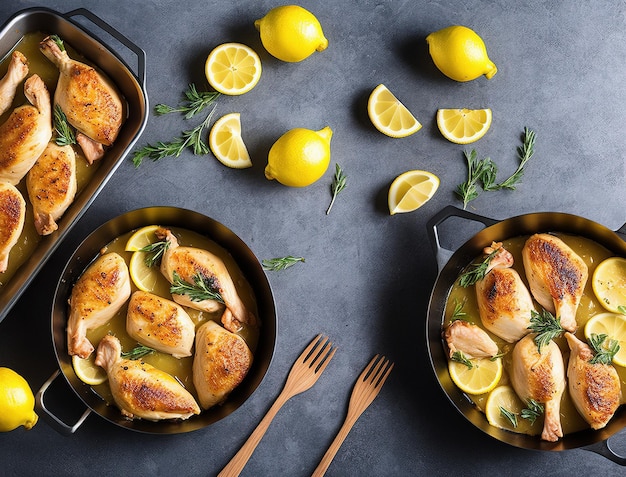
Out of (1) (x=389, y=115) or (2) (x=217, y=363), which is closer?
(2) (x=217, y=363)

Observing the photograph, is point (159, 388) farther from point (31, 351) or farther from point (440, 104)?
point (440, 104)

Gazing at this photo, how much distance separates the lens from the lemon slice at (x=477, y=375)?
3156 mm

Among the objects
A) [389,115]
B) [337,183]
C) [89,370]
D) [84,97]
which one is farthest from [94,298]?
[389,115]

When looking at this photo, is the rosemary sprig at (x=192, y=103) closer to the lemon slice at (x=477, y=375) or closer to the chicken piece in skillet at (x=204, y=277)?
the chicken piece in skillet at (x=204, y=277)

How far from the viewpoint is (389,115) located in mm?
3332

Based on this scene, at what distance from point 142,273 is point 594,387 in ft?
6.94

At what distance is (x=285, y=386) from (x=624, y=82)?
228 cm

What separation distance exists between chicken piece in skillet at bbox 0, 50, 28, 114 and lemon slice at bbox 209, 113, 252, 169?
2.89 feet

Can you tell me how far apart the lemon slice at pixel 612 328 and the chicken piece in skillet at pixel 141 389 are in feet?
6.06

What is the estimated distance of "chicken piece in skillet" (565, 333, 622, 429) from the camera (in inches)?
121

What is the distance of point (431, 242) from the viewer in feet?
10.1

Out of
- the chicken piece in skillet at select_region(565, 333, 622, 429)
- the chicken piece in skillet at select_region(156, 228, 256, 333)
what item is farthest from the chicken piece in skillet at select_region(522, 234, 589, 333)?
the chicken piece in skillet at select_region(156, 228, 256, 333)

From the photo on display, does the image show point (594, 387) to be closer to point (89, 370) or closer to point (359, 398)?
point (359, 398)

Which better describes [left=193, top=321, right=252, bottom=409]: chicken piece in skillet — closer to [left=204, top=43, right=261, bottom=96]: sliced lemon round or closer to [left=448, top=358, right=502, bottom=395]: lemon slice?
[left=448, top=358, right=502, bottom=395]: lemon slice
